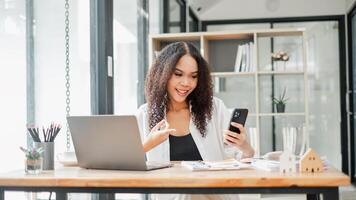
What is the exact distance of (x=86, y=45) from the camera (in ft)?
8.93

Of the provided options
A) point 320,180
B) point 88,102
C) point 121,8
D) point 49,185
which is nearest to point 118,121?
point 49,185

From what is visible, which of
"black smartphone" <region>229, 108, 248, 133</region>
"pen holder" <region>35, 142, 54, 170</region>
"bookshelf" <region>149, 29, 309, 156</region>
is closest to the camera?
"pen holder" <region>35, 142, 54, 170</region>

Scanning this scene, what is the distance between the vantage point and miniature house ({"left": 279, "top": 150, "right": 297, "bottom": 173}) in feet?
4.70

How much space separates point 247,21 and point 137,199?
4.06 metres

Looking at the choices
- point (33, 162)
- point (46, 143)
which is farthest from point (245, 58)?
point (33, 162)

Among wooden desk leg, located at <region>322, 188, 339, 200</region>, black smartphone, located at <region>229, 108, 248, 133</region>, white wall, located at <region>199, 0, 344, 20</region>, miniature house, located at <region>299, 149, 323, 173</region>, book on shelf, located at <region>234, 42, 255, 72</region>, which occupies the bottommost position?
wooden desk leg, located at <region>322, 188, 339, 200</region>

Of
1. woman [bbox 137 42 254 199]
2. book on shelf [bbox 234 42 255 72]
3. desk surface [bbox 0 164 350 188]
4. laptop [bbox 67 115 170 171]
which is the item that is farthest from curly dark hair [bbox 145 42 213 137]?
book on shelf [bbox 234 42 255 72]

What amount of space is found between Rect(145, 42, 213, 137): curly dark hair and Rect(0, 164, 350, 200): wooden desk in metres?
0.61

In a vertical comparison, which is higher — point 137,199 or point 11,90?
point 11,90

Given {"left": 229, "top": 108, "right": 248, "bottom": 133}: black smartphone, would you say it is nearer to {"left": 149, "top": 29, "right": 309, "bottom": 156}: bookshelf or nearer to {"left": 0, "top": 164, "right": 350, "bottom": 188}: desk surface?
{"left": 0, "top": 164, "right": 350, "bottom": 188}: desk surface

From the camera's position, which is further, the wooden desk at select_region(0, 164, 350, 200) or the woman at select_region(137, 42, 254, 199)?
the woman at select_region(137, 42, 254, 199)

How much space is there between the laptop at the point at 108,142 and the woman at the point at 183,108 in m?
0.42

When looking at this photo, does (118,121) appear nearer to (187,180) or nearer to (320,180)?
(187,180)

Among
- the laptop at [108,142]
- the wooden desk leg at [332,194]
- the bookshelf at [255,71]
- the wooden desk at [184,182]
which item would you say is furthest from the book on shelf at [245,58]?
the wooden desk leg at [332,194]
